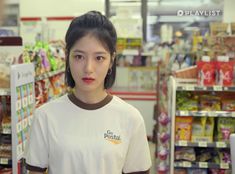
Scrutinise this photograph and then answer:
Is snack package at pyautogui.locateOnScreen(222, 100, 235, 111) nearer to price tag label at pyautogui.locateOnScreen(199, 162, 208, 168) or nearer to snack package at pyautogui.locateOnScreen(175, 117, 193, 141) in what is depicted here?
snack package at pyautogui.locateOnScreen(175, 117, 193, 141)

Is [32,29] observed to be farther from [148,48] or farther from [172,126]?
[172,126]

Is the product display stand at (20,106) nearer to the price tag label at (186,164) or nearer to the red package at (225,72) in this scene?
the price tag label at (186,164)

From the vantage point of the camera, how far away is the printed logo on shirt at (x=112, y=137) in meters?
1.48

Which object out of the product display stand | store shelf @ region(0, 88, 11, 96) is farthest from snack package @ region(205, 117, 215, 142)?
store shelf @ region(0, 88, 11, 96)

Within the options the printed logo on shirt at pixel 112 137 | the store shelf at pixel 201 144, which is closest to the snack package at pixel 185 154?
the store shelf at pixel 201 144

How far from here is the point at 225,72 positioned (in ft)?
10.7

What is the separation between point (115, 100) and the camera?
1.57m

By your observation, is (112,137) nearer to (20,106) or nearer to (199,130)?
(20,106)

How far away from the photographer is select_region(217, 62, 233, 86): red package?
325 centimetres

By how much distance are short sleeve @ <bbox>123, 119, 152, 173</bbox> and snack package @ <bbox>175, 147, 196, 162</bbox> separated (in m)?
1.85

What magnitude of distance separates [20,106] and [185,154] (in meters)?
1.64

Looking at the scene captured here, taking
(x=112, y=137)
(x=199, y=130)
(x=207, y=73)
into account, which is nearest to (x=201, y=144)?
(x=199, y=130)

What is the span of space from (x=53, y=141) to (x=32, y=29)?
5.86 metres

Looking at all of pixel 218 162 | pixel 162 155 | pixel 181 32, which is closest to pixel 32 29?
pixel 181 32
